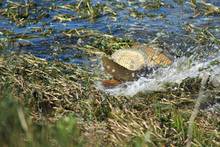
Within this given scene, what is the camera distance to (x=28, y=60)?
881 centimetres

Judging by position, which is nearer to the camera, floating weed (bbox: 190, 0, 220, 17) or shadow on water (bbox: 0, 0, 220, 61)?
shadow on water (bbox: 0, 0, 220, 61)

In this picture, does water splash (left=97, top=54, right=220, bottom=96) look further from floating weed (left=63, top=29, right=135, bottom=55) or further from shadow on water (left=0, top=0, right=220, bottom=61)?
floating weed (left=63, top=29, right=135, bottom=55)

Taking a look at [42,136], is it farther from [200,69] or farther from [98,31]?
[98,31]

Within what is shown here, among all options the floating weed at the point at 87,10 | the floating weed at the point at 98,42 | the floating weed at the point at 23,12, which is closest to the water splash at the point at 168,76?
the floating weed at the point at 98,42

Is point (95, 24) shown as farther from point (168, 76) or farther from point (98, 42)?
point (168, 76)

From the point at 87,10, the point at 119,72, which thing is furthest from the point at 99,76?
the point at 87,10

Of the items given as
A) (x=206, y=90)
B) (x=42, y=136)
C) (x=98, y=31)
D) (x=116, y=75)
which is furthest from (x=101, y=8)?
(x=42, y=136)

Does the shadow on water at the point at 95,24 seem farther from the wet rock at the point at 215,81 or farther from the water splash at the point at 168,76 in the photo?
the wet rock at the point at 215,81

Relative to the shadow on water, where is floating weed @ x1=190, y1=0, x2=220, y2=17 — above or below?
above

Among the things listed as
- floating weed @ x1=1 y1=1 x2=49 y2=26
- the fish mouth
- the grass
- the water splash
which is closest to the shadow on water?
floating weed @ x1=1 y1=1 x2=49 y2=26

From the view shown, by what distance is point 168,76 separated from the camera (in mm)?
8664

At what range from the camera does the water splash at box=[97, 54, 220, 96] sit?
8.16 meters

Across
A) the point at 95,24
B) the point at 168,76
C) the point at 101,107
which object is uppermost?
the point at 101,107

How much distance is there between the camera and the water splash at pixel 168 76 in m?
8.16
